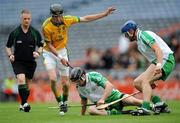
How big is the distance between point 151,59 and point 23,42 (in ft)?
12.4

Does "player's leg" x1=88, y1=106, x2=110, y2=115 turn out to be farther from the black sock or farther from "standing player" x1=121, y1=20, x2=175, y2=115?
the black sock

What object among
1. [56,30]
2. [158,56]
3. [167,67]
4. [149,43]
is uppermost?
[56,30]

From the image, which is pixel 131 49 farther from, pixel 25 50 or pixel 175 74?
pixel 25 50

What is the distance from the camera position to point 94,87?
13531 mm

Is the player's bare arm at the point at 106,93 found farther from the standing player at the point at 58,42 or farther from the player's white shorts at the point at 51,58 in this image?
the player's white shorts at the point at 51,58

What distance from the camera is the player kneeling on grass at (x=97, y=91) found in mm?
13188

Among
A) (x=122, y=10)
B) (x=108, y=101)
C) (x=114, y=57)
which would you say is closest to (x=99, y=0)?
(x=122, y=10)

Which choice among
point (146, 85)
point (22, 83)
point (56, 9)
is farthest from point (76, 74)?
point (22, 83)

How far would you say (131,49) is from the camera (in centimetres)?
2722

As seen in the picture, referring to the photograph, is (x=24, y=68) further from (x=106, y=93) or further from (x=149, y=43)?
(x=149, y=43)

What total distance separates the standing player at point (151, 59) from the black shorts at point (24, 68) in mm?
3658

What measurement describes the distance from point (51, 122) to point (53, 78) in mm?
3615

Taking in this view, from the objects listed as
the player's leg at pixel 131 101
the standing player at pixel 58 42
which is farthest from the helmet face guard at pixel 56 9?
the player's leg at pixel 131 101

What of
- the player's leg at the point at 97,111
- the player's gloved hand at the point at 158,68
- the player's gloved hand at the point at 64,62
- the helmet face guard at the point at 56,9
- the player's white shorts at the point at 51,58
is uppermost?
the helmet face guard at the point at 56,9
